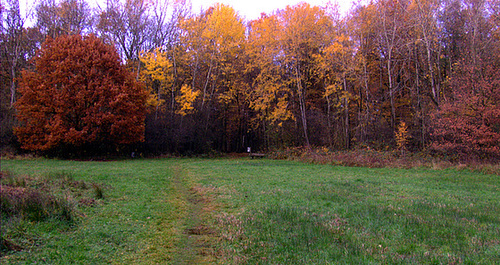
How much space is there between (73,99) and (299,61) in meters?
20.0

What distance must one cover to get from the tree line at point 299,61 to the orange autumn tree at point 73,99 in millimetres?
3018

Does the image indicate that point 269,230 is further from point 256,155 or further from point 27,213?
point 256,155

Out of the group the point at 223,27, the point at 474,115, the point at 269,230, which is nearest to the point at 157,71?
the point at 223,27

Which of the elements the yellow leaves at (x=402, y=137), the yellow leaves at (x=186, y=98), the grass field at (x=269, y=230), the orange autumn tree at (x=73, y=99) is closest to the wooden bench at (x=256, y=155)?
the yellow leaves at (x=186, y=98)

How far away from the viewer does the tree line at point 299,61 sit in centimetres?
2403

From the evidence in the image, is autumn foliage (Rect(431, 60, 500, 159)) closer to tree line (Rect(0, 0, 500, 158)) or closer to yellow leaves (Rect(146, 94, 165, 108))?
tree line (Rect(0, 0, 500, 158))

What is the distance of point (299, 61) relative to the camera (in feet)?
97.2

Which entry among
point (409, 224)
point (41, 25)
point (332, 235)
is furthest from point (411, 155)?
point (41, 25)

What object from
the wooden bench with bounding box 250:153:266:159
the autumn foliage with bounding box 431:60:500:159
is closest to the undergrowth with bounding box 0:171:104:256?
the autumn foliage with bounding box 431:60:500:159

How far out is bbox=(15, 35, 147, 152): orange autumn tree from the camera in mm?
22938

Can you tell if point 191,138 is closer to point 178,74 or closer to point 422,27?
point 178,74

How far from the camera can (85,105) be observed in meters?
24.3

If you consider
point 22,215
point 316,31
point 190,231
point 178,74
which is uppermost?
point 316,31

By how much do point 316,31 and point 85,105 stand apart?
21440mm
